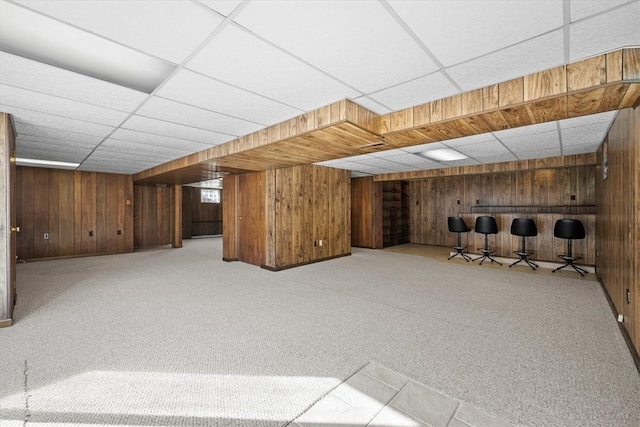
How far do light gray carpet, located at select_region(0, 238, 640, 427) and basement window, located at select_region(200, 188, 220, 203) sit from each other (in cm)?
812

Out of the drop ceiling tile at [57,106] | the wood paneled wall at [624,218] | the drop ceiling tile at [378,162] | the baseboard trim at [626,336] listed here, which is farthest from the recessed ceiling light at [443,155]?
the drop ceiling tile at [57,106]

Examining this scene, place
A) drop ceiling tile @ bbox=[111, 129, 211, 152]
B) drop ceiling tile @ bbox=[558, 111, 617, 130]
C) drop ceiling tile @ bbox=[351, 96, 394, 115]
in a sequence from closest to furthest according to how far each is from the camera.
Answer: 1. drop ceiling tile @ bbox=[351, 96, 394, 115]
2. drop ceiling tile @ bbox=[558, 111, 617, 130]
3. drop ceiling tile @ bbox=[111, 129, 211, 152]

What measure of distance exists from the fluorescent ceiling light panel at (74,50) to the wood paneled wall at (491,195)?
27.8 feet

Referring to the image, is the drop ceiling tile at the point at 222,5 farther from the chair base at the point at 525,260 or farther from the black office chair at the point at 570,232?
the chair base at the point at 525,260

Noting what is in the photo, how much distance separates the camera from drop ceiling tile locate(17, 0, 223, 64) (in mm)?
1463

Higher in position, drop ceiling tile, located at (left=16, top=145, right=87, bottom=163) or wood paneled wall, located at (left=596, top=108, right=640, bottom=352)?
drop ceiling tile, located at (left=16, top=145, right=87, bottom=163)

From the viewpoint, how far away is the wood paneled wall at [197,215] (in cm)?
1154

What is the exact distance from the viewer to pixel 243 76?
88.2 inches

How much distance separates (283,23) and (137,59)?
45.5 inches

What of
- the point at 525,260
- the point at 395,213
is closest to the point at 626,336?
the point at 525,260

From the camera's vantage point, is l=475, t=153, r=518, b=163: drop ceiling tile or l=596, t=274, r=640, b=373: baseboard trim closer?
l=596, t=274, r=640, b=373: baseboard trim

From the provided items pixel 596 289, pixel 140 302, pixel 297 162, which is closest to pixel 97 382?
pixel 140 302

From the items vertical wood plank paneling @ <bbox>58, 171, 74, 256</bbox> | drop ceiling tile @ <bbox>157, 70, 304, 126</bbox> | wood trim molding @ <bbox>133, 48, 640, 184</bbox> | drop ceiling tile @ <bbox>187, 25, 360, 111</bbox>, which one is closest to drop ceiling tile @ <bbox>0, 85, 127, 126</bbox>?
drop ceiling tile @ <bbox>157, 70, 304, 126</bbox>

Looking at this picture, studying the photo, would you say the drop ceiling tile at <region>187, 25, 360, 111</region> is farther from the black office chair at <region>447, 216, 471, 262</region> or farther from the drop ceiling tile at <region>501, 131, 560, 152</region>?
the black office chair at <region>447, 216, 471, 262</region>
